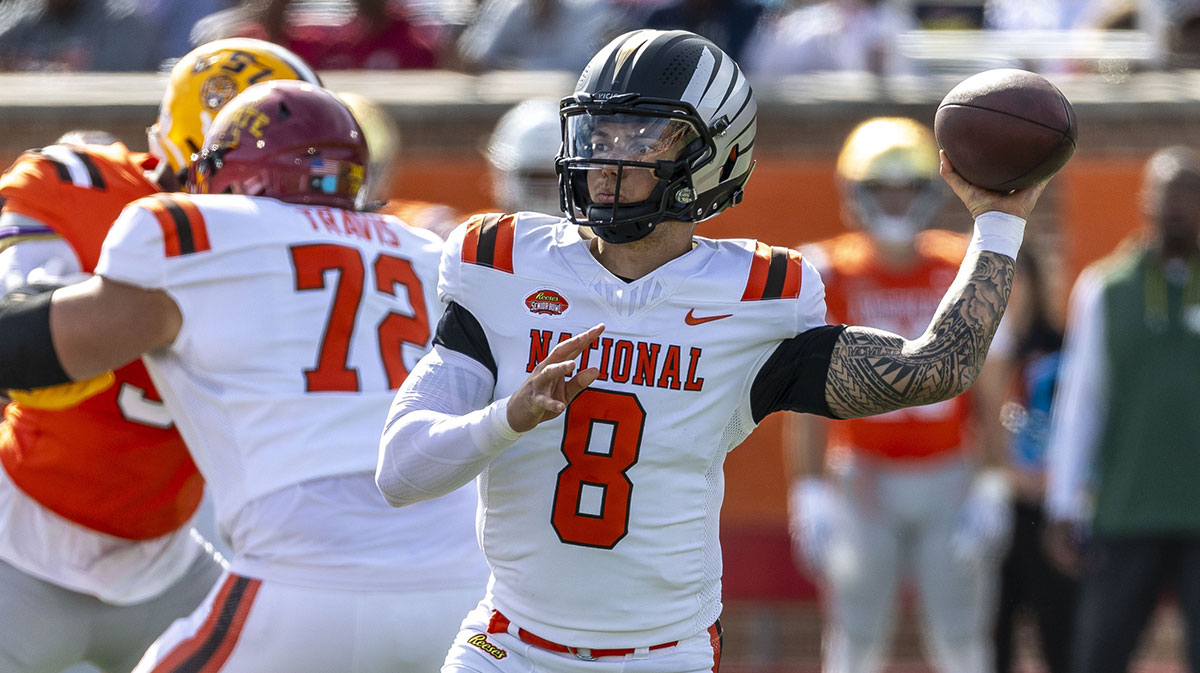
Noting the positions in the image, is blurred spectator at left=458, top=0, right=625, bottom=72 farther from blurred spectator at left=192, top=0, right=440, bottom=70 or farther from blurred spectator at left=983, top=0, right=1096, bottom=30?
blurred spectator at left=983, top=0, right=1096, bottom=30

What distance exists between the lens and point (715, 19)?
26.9 ft

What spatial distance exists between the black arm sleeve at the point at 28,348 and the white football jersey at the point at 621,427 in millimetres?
894

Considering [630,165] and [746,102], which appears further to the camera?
[746,102]

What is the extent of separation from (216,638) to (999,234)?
1646mm

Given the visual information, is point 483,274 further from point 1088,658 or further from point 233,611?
point 1088,658

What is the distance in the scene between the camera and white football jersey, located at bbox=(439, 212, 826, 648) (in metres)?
2.81

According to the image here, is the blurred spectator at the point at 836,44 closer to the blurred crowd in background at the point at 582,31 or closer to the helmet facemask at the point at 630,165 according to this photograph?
the blurred crowd in background at the point at 582,31

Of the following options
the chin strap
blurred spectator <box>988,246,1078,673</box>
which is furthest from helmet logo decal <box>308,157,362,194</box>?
blurred spectator <box>988,246,1078,673</box>

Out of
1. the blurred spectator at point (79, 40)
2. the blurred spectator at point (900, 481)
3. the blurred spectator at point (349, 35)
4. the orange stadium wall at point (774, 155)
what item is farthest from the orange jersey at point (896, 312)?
the blurred spectator at point (79, 40)

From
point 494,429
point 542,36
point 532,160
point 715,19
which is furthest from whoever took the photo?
point 542,36

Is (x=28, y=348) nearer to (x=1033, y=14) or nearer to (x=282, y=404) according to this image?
(x=282, y=404)

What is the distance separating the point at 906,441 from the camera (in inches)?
258

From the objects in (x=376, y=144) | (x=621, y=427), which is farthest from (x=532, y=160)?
(x=621, y=427)

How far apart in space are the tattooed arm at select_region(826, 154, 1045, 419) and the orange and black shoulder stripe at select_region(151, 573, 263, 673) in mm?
1213
